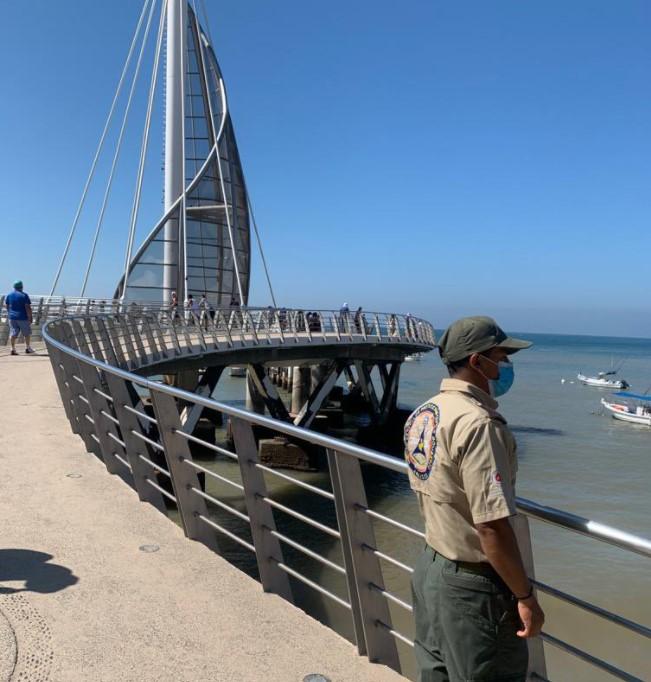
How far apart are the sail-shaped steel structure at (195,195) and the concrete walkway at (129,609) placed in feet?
87.7

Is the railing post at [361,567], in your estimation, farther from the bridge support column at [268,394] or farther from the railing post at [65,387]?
the bridge support column at [268,394]

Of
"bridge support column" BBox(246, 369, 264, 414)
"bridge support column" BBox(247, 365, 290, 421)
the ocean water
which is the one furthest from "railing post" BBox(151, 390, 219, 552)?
"bridge support column" BBox(246, 369, 264, 414)

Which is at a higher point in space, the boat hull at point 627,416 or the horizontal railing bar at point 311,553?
the horizontal railing bar at point 311,553

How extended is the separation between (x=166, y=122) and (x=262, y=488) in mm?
28792

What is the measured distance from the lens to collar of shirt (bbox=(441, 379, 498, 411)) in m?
1.87

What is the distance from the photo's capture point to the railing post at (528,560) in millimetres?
2115

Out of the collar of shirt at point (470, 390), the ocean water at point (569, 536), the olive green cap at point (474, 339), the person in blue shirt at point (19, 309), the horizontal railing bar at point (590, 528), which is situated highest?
the person in blue shirt at point (19, 309)

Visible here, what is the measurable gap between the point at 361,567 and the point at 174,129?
96.0ft

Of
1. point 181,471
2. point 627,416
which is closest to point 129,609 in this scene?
point 181,471

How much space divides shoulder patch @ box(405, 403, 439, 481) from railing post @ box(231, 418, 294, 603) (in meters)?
1.59

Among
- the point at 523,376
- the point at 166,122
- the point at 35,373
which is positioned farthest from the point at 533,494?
the point at 523,376

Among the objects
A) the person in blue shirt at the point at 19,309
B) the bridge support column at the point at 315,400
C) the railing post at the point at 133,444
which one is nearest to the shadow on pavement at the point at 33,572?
the railing post at the point at 133,444

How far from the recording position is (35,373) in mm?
12117

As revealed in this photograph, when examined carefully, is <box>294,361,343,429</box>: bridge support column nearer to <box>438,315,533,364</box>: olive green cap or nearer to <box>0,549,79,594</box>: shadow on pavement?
<box>0,549,79,594</box>: shadow on pavement
